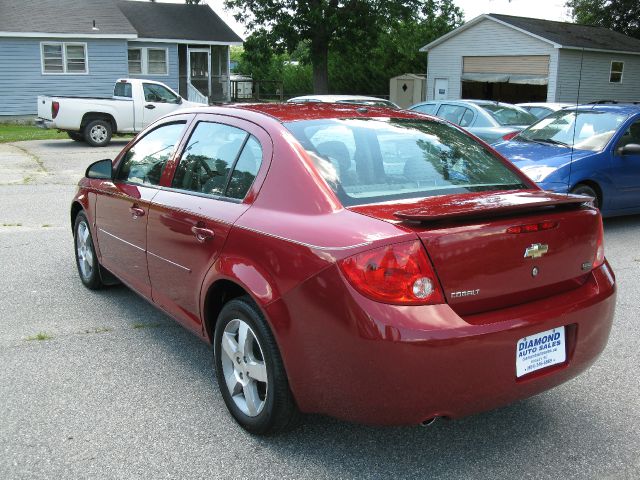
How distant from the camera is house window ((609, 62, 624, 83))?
3119 centimetres

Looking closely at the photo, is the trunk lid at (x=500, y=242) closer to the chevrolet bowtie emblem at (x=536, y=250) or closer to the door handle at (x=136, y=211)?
the chevrolet bowtie emblem at (x=536, y=250)

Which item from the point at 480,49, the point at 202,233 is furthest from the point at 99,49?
the point at 202,233

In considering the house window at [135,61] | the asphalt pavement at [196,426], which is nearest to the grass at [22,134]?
the house window at [135,61]

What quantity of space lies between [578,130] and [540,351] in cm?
677

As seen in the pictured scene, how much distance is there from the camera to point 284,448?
3305 mm

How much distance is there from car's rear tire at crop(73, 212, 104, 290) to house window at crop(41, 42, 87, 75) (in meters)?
24.0

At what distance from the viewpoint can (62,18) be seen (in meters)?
28.0

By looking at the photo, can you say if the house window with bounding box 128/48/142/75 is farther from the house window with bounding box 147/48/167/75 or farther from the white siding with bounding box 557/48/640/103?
the white siding with bounding box 557/48/640/103

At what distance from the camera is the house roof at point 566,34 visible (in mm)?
28666

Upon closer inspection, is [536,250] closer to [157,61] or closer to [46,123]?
[46,123]

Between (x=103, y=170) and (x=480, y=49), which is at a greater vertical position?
(x=480, y=49)

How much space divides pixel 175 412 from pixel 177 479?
2.17ft

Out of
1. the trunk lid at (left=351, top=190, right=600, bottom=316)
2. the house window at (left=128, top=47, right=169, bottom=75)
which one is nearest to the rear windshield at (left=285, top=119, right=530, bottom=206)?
the trunk lid at (left=351, top=190, right=600, bottom=316)

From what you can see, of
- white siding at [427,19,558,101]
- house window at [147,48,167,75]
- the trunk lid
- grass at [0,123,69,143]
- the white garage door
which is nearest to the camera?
the trunk lid
